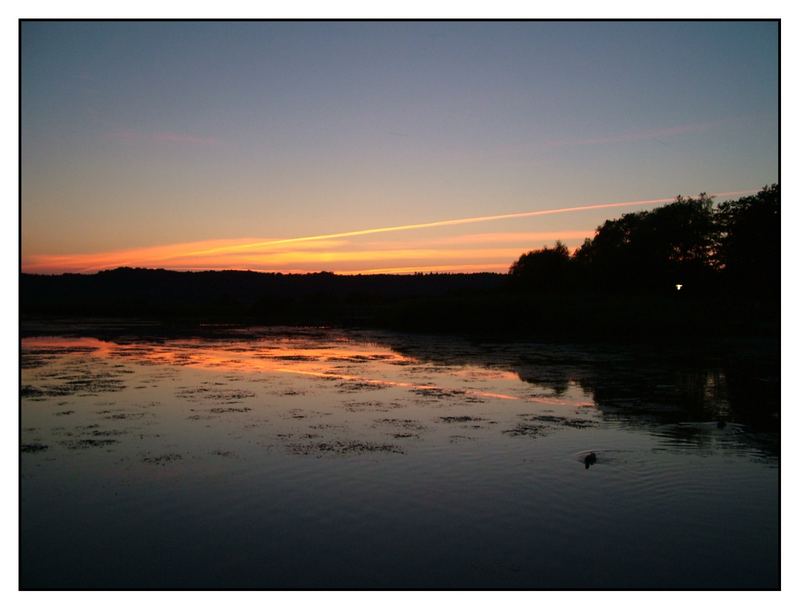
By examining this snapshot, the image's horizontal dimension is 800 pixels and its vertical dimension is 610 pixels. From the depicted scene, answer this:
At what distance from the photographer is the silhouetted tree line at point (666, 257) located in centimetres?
4722

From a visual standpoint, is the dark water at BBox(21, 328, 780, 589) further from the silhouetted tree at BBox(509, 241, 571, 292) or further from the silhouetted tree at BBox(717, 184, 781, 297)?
the silhouetted tree at BBox(509, 241, 571, 292)

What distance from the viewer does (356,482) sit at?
992cm

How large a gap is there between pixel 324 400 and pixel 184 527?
879 cm

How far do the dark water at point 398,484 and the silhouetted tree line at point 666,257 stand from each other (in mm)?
30672

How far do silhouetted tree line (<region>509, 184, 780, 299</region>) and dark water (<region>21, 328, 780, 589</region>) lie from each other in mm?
30672

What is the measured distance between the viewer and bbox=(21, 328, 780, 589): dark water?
731 cm

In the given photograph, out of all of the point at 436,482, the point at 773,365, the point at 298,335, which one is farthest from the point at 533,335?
the point at 436,482

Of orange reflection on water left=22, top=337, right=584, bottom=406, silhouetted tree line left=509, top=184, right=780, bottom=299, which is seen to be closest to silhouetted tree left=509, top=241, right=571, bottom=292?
silhouetted tree line left=509, top=184, right=780, bottom=299

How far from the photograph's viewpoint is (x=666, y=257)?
6331 centimetres

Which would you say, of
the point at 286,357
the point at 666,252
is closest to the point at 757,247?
the point at 666,252

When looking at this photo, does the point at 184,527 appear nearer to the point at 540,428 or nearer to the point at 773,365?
the point at 540,428

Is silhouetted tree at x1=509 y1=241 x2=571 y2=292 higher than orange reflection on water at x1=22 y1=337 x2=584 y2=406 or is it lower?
higher

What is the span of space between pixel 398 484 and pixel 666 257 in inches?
2333

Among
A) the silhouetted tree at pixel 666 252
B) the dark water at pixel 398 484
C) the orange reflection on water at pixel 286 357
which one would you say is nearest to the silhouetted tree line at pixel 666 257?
the silhouetted tree at pixel 666 252
